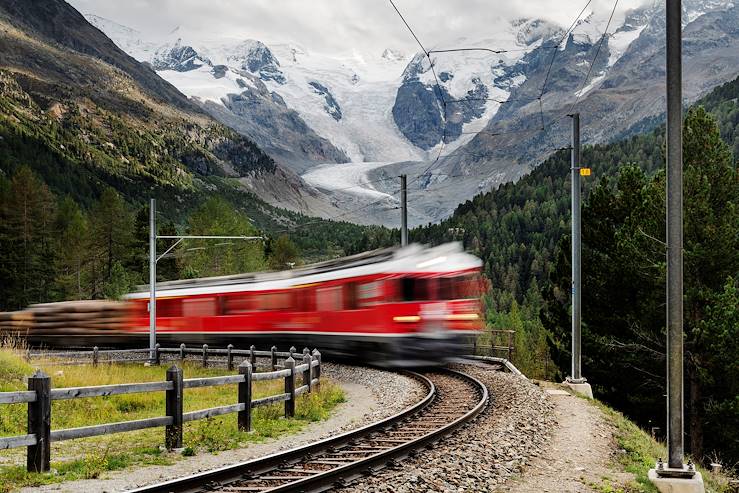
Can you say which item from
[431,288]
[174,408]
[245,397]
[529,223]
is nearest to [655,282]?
[431,288]

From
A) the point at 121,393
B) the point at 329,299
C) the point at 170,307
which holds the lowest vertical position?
the point at 121,393

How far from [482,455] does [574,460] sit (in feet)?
4.77

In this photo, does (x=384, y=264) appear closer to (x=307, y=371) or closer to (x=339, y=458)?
(x=307, y=371)

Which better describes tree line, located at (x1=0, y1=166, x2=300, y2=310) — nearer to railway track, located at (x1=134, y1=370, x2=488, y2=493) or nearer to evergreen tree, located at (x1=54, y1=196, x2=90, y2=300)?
evergreen tree, located at (x1=54, y1=196, x2=90, y2=300)

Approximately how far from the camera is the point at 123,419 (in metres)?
16.8

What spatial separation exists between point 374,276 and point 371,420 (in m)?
10.2

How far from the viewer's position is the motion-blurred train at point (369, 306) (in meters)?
25.2

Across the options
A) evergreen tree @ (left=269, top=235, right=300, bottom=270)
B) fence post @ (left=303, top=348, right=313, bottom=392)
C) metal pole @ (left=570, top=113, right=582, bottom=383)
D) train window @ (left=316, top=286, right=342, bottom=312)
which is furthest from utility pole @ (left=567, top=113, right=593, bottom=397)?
evergreen tree @ (left=269, top=235, right=300, bottom=270)

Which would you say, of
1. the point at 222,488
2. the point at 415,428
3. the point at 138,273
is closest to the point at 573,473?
the point at 415,428

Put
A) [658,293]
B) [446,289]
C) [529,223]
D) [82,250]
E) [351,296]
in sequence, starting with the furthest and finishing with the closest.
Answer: [529,223] → [82,250] → [658,293] → [351,296] → [446,289]

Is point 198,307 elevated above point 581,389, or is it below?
above

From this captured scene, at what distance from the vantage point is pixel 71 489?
9.54 meters

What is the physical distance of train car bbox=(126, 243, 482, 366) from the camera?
25.2m

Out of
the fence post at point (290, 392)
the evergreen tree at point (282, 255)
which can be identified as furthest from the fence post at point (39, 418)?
the evergreen tree at point (282, 255)
